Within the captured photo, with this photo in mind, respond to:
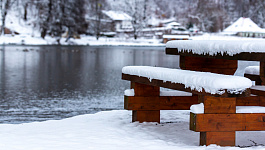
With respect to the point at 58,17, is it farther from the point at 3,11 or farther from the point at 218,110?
the point at 218,110

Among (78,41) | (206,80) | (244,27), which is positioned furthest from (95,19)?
(206,80)

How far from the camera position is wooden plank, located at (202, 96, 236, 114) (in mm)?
5715

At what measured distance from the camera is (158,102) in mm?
7625

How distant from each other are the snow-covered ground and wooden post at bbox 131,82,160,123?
0.42ft

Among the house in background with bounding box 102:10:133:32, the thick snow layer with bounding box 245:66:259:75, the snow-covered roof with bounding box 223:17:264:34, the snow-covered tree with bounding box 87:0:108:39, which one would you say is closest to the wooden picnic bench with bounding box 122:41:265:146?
the thick snow layer with bounding box 245:66:259:75

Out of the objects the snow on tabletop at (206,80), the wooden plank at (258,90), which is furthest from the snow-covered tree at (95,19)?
the snow on tabletop at (206,80)

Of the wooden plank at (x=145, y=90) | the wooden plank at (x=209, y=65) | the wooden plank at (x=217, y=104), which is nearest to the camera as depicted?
the wooden plank at (x=217, y=104)

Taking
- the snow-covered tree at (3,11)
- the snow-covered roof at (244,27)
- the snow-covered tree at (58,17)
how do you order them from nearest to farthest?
the snow-covered tree at (58,17)
the snow-covered tree at (3,11)
the snow-covered roof at (244,27)

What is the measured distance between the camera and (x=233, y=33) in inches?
4011

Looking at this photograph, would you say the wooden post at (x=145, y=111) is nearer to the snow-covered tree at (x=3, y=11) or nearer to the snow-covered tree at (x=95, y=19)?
the snow-covered tree at (x=3, y=11)

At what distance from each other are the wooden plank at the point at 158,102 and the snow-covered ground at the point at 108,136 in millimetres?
298

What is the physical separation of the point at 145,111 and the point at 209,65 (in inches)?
50.0

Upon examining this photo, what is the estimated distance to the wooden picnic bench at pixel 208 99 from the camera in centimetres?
573

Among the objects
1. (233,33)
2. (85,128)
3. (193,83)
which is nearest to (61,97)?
(85,128)
